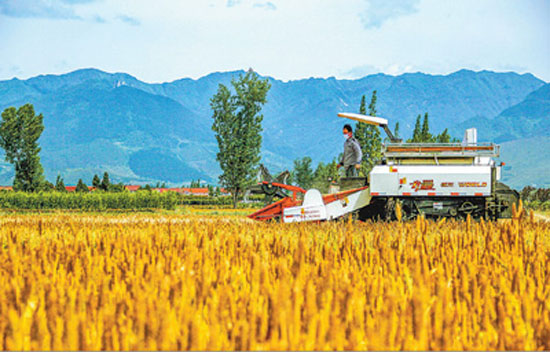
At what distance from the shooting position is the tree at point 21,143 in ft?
188

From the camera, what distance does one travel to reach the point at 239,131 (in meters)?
47.8

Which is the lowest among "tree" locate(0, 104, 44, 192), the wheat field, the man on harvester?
the wheat field

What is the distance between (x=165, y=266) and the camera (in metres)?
4.00

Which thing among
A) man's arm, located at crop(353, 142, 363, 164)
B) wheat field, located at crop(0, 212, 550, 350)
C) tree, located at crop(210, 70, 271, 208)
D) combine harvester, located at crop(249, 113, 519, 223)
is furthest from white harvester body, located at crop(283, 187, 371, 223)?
tree, located at crop(210, 70, 271, 208)

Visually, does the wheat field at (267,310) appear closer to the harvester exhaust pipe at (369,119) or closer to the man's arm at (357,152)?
the man's arm at (357,152)

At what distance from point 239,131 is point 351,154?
35.1 metres

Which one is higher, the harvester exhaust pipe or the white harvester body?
the harvester exhaust pipe

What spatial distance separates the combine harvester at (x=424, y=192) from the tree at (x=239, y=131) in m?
33.0

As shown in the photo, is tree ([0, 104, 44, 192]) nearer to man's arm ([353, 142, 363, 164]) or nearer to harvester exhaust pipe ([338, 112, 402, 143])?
harvester exhaust pipe ([338, 112, 402, 143])

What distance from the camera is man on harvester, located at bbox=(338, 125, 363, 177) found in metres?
13.1

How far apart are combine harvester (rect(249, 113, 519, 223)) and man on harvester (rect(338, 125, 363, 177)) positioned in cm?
49

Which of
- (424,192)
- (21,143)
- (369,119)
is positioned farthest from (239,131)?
(424,192)

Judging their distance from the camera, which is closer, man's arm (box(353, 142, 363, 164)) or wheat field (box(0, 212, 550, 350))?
wheat field (box(0, 212, 550, 350))

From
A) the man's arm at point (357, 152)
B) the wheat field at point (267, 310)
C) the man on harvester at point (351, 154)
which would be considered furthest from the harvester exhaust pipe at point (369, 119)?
the wheat field at point (267, 310)
